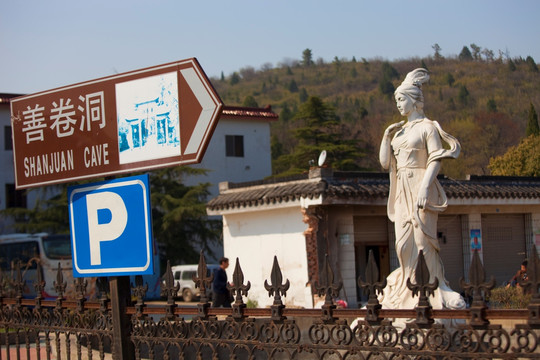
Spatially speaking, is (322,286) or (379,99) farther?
(379,99)

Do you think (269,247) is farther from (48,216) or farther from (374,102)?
(374,102)

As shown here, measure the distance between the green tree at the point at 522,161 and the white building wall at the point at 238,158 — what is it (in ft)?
45.7

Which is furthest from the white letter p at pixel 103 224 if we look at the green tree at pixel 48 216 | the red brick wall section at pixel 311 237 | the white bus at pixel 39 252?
the green tree at pixel 48 216

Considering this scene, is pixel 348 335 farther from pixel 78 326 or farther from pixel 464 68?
pixel 464 68

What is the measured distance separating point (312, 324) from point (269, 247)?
17.6 m

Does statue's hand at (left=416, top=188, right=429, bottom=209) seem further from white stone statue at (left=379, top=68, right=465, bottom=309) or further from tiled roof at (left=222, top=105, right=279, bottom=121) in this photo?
tiled roof at (left=222, top=105, right=279, bottom=121)

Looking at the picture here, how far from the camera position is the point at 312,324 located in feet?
14.5

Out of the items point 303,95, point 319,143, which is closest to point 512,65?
point 303,95

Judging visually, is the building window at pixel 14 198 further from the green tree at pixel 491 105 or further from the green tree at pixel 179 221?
the green tree at pixel 491 105

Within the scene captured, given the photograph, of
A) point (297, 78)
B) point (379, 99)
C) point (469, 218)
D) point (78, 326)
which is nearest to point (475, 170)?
point (469, 218)

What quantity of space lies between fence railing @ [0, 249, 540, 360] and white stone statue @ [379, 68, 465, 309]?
4337 millimetres

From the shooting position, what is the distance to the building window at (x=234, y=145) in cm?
4144

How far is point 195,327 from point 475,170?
40988mm

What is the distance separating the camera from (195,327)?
4848 mm
